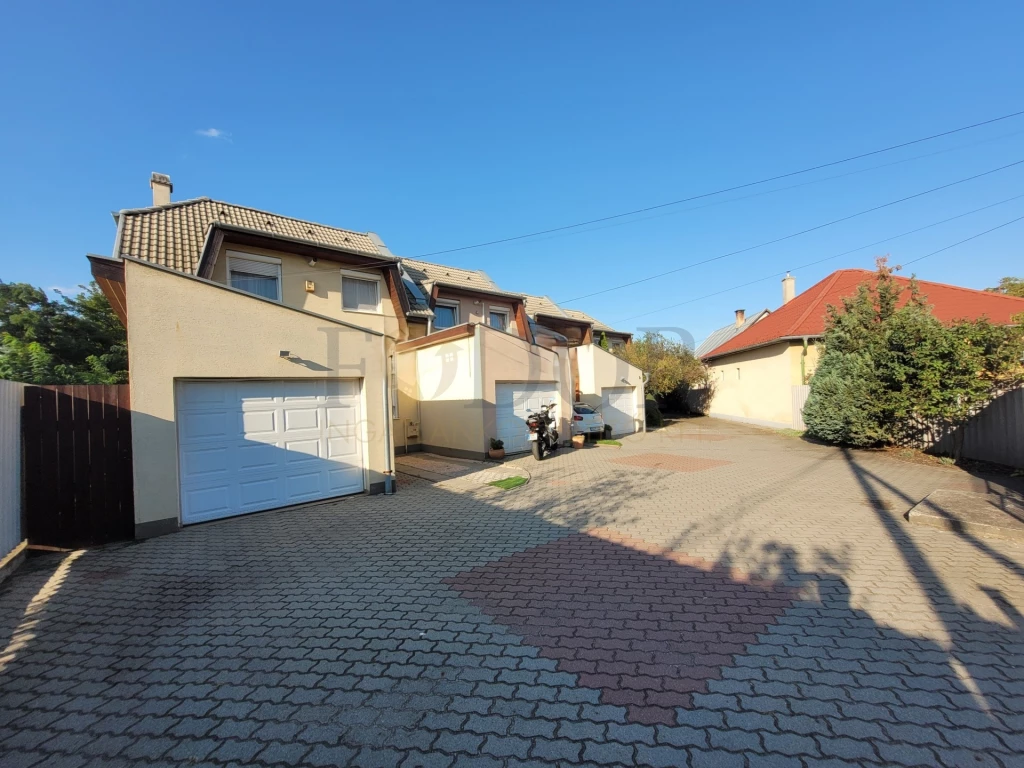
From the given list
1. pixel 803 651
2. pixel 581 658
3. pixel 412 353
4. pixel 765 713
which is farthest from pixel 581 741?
pixel 412 353

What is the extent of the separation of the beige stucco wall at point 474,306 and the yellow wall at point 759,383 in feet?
37.8

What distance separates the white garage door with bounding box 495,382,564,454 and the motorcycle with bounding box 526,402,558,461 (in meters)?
0.60

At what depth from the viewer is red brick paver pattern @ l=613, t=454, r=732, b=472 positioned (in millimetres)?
10445

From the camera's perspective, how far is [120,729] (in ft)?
7.91

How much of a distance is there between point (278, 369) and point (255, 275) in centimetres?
523

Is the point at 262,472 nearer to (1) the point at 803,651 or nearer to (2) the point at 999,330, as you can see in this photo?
A: (1) the point at 803,651

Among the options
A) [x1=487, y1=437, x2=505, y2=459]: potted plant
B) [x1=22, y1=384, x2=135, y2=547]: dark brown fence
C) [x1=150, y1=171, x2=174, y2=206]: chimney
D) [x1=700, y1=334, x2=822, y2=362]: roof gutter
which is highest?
[x1=150, y1=171, x2=174, y2=206]: chimney

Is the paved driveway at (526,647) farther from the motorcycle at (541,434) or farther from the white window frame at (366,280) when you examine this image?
the white window frame at (366,280)

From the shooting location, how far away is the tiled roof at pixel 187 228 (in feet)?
31.8

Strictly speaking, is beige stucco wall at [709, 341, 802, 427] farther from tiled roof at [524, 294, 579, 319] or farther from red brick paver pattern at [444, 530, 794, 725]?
red brick paver pattern at [444, 530, 794, 725]

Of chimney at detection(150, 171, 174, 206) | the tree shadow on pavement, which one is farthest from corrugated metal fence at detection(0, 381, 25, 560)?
chimney at detection(150, 171, 174, 206)

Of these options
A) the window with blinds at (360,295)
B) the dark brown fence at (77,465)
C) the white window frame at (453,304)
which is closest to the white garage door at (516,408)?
the white window frame at (453,304)

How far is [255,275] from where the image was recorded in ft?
35.3

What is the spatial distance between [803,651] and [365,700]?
2.90 meters
